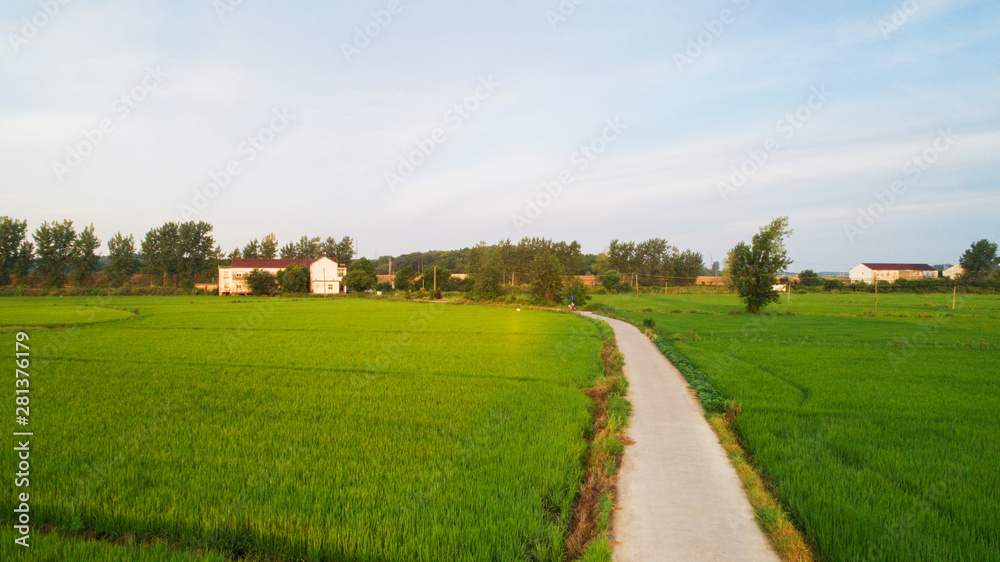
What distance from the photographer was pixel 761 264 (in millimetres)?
38188

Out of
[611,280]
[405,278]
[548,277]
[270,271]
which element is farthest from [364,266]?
[548,277]

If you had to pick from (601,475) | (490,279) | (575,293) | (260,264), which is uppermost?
(260,264)

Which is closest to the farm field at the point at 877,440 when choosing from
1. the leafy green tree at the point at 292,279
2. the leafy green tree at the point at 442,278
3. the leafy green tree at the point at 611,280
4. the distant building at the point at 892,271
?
the leafy green tree at the point at 442,278

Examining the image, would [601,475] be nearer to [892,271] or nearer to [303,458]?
[303,458]

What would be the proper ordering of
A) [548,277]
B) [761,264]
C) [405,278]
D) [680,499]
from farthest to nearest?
1. [405,278]
2. [548,277]
3. [761,264]
4. [680,499]

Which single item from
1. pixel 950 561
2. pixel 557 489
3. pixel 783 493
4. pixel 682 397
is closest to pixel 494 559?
pixel 557 489

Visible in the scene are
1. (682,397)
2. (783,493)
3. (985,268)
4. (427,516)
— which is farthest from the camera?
(985,268)

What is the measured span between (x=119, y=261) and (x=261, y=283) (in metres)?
27.2

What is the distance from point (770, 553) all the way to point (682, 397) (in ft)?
22.0

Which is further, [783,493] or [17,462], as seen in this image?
[17,462]

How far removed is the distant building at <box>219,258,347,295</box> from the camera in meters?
77.4

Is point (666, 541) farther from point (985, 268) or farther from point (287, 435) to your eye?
point (985, 268)

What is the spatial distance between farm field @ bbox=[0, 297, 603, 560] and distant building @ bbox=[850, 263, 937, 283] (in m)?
121

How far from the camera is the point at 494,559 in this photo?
4.23 metres
